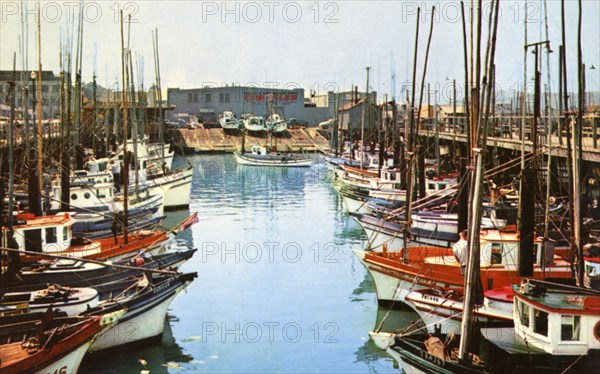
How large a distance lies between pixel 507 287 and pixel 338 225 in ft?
76.2

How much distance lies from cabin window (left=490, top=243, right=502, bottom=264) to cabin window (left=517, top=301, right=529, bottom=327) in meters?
4.73

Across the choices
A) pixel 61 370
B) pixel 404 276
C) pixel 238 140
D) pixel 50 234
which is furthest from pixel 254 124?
pixel 61 370

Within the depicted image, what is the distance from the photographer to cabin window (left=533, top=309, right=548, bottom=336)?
14.3m

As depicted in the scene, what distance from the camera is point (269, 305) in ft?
80.2

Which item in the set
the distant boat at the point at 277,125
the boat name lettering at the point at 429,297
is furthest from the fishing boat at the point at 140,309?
the distant boat at the point at 277,125

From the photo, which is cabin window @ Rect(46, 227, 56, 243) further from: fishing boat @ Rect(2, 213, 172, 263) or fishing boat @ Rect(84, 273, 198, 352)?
fishing boat @ Rect(84, 273, 198, 352)

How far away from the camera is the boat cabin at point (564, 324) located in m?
13.8

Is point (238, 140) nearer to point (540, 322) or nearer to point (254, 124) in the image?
point (254, 124)

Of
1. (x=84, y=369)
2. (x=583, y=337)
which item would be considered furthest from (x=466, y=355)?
(x=84, y=369)

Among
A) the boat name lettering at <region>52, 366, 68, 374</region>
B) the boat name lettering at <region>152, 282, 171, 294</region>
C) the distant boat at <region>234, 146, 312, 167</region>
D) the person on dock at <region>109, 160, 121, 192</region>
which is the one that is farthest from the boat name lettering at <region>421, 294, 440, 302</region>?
the distant boat at <region>234, 146, 312, 167</region>

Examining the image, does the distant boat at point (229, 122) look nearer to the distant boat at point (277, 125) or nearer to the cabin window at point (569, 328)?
the distant boat at point (277, 125)

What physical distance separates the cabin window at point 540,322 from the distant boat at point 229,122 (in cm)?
9356

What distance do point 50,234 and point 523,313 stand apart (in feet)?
46.4

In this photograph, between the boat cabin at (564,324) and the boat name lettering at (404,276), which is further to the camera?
the boat name lettering at (404,276)
